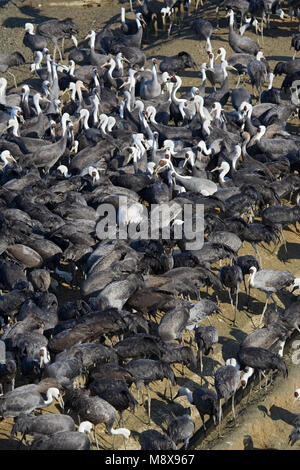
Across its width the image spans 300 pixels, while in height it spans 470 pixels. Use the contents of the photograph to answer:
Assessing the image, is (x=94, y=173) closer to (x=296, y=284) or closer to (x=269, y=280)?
(x=269, y=280)

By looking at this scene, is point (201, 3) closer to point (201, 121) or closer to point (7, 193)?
point (201, 121)

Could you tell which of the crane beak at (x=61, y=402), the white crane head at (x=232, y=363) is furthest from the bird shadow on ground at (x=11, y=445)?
the white crane head at (x=232, y=363)

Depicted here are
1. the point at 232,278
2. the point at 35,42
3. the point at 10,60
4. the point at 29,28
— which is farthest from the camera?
the point at 29,28

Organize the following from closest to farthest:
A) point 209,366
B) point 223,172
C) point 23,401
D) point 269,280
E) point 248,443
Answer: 1. point 23,401
2. point 248,443
3. point 209,366
4. point 269,280
5. point 223,172

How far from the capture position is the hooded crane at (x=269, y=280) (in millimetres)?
14995

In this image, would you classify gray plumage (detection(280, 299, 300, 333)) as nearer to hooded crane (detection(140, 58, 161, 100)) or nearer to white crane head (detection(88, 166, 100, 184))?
white crane head (detection(88, 166, 100, 184))

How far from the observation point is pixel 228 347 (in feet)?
46.9

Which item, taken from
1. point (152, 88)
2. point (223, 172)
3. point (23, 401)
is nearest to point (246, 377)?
point (23, 401)

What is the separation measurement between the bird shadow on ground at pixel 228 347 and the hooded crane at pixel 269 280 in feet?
2.63

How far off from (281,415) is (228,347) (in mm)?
1606

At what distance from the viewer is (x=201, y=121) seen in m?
19.3

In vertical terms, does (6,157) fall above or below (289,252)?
above

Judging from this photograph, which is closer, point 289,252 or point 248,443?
point 248,443

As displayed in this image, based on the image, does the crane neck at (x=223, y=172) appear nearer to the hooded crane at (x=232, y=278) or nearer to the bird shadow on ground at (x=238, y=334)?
the hooded crane at (x=232, y=278)
